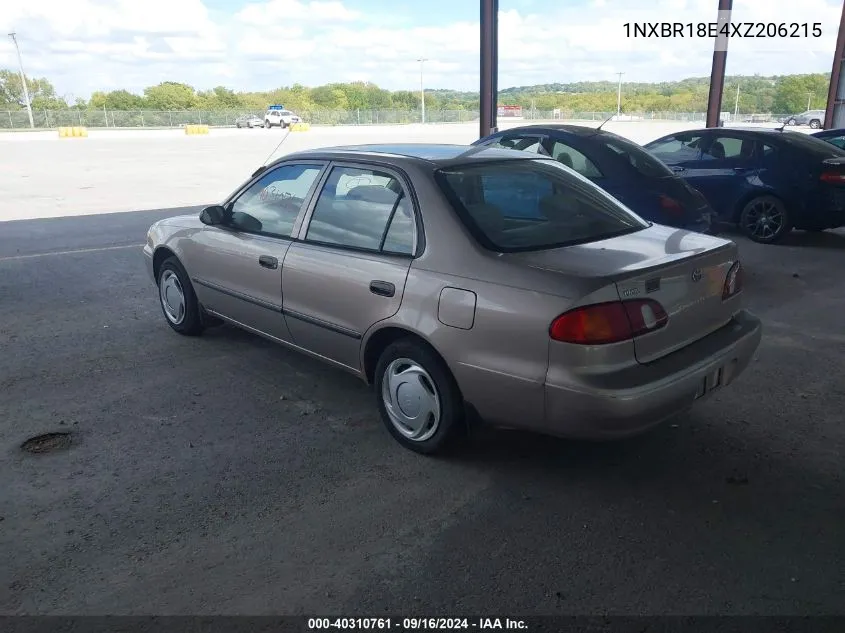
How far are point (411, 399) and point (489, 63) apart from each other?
12032mm

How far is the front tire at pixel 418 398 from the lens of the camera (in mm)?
3383

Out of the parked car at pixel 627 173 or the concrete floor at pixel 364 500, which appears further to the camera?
the parked car at pixel 627 173

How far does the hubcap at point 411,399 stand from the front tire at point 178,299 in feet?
7.50

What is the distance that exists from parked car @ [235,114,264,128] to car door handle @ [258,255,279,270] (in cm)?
5862

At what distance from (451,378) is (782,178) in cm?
742

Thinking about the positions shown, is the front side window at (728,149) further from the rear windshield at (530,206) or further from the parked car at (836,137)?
the rear windshield at (530,206)

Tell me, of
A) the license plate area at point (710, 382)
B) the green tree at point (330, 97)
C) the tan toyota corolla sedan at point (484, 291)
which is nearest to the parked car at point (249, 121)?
the green tree at point (330, 97)

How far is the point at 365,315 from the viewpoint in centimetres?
365

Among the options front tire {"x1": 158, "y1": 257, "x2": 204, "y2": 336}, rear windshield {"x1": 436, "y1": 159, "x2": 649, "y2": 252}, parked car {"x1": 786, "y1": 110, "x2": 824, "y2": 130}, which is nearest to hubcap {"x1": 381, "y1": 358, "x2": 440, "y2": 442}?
rear windshield {"x1": 436, "y1": 159, "x2": 649, "y2": 252}

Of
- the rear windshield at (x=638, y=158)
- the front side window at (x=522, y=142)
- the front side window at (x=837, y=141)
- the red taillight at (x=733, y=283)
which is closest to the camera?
the red taillight at (x=733, y=283)

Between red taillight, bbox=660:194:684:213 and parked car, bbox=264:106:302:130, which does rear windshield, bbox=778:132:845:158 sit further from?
parked car, bbox=264:106:302:130

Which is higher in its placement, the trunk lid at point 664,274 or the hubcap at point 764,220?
the trunk lid at point 664,274

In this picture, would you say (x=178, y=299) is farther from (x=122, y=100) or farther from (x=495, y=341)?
(x=122, y=100)

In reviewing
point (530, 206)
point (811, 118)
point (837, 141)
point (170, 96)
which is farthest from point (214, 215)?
point (170, 96)
